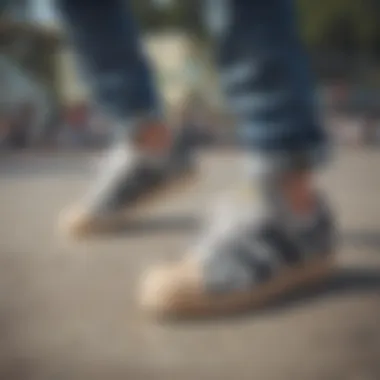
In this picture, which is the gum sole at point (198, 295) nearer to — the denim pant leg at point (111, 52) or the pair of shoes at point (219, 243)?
the pair of shoes at point (219, 243)

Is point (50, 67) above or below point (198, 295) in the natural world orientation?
above

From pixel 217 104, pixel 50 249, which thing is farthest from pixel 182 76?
pixel 50 249

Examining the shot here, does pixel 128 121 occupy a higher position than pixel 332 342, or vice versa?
pixel 128 121

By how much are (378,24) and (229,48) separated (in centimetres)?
9

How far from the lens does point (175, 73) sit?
22.6 inches

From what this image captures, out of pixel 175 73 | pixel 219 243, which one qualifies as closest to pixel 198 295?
pixel 219 243

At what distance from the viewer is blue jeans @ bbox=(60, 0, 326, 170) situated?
0.58 meters

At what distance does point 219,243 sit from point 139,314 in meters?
0.07

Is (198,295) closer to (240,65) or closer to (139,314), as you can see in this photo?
(139,314)

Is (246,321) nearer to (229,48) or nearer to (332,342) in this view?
(332,342)

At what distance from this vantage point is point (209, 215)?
60cm

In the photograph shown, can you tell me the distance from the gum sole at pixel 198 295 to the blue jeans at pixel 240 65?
8 cm

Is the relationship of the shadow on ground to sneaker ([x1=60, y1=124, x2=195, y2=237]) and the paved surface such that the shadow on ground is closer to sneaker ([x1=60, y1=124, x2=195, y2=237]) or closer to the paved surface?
the paved surface

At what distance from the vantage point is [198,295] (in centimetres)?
61
